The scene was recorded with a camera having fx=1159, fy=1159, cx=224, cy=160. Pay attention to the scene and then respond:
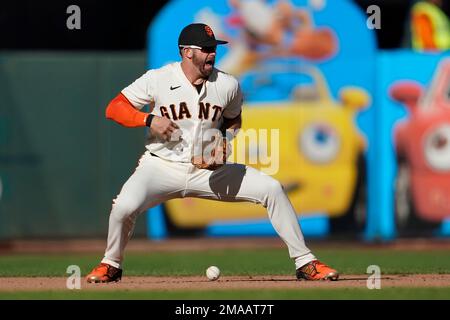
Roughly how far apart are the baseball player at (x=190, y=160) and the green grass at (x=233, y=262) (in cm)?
138

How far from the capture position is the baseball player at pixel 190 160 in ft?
28.8

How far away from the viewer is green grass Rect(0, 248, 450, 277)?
34.7 feet

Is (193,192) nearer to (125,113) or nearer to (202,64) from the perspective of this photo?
(125,113)

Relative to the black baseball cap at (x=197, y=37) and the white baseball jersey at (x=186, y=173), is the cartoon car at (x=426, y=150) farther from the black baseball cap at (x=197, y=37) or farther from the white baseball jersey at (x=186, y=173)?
the black baseball cap at (x=197, y=37)

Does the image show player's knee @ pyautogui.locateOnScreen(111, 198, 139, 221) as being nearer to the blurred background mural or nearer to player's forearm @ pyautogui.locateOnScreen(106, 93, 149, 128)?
player's forearm @ pyautogui.locateOnScreen(106, 93, 149, 128)

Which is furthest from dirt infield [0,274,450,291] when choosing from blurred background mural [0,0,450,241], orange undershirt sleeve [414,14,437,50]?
orange undershirt sleeve [414,14,437,50]

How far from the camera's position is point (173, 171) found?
29.1 ft

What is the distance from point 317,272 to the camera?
8797mm

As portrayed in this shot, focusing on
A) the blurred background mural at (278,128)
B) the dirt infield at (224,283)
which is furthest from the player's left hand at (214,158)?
the blurred background mural at (278,128)

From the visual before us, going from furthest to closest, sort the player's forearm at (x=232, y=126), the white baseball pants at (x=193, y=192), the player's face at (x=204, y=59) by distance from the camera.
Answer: the player's forearm at (x=232, y=126) → the player's face at (x=204, y=59) → the white baseball pants at (x=193, y=192)

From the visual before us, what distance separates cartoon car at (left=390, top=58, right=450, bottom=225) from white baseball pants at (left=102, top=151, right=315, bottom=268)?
6892mm

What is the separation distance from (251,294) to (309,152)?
7.55m

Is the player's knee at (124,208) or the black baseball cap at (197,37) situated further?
the black baseball cap at (197,37)

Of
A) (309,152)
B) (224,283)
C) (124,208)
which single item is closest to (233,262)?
(309,152)
